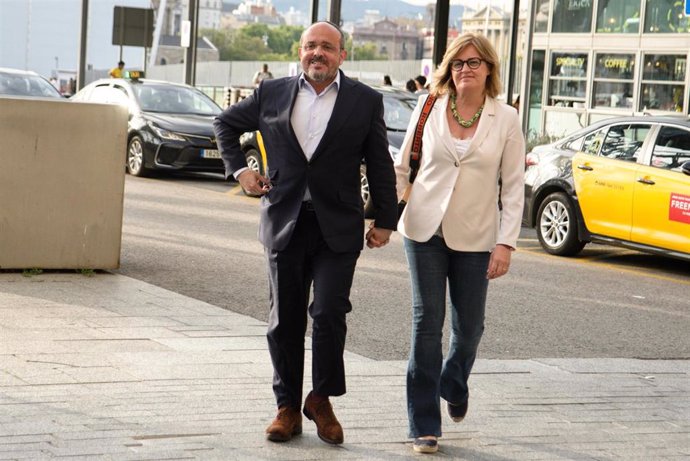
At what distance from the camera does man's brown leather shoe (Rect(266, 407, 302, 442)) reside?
5438 mm

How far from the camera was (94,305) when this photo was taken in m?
8.52

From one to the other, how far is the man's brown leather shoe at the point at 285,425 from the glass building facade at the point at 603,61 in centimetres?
2526

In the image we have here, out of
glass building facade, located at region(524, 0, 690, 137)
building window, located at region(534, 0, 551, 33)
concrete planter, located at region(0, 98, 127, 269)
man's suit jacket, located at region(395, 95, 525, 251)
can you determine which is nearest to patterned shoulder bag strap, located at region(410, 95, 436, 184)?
man's suit jacket, located at region(395, 95, 525, 251)

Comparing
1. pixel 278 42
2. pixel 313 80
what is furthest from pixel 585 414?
pixel 278 42

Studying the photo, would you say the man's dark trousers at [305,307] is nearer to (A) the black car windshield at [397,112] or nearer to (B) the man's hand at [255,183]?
(B) the man's hand at [255,183]

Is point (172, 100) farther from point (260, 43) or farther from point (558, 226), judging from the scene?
point (260, 43)


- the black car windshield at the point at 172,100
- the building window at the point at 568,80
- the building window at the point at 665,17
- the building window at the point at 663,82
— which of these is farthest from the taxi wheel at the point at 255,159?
the building window at the point at 568,80

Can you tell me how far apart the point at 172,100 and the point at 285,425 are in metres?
16.5

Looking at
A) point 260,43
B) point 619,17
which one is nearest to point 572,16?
point 619,17

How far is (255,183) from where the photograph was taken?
548 cm

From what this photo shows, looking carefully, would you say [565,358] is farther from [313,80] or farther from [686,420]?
[313,80]

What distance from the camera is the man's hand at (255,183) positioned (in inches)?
216

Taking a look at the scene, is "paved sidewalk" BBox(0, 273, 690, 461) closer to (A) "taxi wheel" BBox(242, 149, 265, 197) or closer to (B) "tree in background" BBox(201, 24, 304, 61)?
(A) "taxi wheel" BBox(242, 149, 265, 197)

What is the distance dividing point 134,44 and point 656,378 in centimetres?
2400
